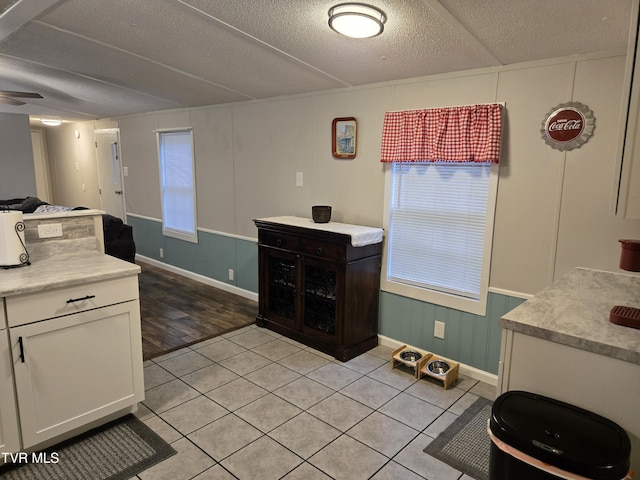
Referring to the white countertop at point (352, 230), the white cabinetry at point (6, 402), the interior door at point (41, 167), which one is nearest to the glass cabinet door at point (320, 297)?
the white countertop at point (352, 230)

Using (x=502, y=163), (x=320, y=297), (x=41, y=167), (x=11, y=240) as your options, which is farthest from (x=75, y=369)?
(x=41, y=167)

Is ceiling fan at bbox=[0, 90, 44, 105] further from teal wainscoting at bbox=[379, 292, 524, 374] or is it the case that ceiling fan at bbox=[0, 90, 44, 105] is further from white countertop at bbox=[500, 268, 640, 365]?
white countertop at bbox=[500, 268, 640, 365]

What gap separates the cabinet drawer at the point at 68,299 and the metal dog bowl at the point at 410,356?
1862 mm

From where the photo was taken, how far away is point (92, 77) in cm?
387

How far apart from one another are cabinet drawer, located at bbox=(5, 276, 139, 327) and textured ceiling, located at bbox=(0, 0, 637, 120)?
1474mm

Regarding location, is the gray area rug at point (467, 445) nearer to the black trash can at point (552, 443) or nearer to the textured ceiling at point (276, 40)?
the black trash can at point (552, 443)

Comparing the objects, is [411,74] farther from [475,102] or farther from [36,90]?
[36,90]

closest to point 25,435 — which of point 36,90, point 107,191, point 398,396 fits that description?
point 398,396

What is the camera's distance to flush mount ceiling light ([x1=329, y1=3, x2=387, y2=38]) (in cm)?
→ 199

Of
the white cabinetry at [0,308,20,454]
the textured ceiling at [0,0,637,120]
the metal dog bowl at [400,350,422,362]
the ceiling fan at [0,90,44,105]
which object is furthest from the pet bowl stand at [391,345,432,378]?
the ceiling fan at [0,90,44,105]

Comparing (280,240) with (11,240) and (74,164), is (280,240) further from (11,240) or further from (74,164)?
(74,164)

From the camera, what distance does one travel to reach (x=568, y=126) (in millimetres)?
2389

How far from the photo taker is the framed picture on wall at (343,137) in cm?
Result: 338

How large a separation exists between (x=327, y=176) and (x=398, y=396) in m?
1.85
